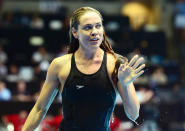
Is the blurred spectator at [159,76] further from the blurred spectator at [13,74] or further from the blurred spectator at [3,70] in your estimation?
the blurred spectator at [3,70]

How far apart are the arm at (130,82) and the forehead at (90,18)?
1.39ft

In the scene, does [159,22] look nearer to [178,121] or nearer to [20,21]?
[20,21]

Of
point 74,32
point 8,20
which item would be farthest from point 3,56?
point 74,32

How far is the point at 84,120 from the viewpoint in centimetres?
297

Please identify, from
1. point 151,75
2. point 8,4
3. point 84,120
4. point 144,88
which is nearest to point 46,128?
point 144,88

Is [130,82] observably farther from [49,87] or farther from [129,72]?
[49,87]

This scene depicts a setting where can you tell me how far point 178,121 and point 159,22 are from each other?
788 centimetres

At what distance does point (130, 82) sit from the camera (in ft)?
9.20

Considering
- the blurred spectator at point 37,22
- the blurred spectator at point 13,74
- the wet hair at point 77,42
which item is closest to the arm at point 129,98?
the wet hair at point 77,42

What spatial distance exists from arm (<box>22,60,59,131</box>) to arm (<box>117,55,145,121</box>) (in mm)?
549

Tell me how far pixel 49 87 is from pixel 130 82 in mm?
739

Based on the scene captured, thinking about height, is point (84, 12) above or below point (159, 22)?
above

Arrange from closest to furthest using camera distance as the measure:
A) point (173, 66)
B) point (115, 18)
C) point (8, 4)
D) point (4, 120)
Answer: point (4, 120) < point (173, 66) < point (115, 18) < point (8, 4)

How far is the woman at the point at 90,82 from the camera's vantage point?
9.66ft
